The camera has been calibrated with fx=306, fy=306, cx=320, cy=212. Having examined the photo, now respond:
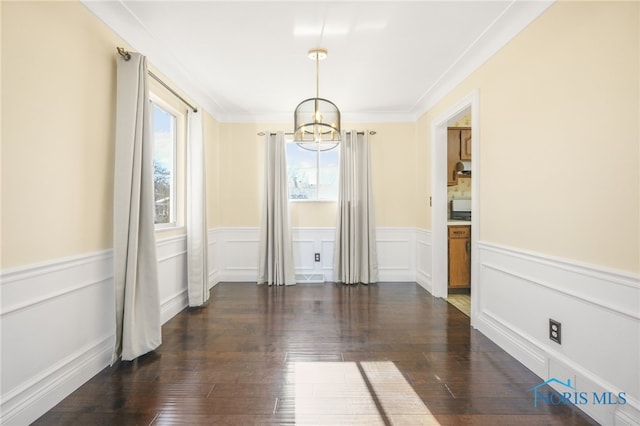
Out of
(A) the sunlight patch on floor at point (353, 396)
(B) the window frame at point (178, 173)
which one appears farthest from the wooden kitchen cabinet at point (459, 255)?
(B) the window frame at point (178, 173)

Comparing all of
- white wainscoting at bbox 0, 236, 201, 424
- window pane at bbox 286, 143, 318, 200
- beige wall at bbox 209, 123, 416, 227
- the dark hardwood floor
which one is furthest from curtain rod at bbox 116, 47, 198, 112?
the dark hardwood floor

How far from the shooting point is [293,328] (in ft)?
9.47

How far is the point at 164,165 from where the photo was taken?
3.34m

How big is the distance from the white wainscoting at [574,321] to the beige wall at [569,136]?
11 cm

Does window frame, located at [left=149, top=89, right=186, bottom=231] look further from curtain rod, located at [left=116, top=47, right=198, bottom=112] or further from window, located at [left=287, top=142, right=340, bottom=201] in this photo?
window, located at [left=287, top=142, right=340, bottom=201]

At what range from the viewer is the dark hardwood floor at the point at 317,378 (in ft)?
5.49

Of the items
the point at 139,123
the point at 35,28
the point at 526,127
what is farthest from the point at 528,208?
the point at 35,28

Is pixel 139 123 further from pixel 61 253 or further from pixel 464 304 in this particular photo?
pixel 464 304

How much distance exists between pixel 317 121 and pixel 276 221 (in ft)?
7.16

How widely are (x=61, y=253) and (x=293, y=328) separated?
1.87 metres

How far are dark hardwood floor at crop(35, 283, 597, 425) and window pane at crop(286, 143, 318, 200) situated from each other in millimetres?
2040

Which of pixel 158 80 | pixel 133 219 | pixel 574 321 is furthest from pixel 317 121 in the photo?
pixel 574 321

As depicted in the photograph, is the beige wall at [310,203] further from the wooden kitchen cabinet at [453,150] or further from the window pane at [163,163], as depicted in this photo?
the window pane at [163,163]

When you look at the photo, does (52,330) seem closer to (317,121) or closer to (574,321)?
(317,121)
